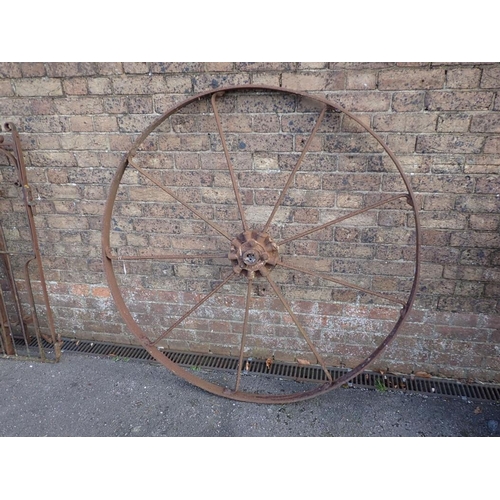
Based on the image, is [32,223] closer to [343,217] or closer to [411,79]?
[343,217]

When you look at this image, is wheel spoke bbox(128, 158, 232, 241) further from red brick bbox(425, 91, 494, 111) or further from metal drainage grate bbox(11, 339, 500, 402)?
red brick bbox(425, 91, 494, 111)

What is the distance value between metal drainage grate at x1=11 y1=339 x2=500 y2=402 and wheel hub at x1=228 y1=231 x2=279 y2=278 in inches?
30.0

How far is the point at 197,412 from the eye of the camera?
2270 mm

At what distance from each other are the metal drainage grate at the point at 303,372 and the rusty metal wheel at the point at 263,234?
0.15 ft

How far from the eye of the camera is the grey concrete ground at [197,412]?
215cm

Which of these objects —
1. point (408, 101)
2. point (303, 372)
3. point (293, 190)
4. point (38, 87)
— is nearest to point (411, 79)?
point (408, 101)

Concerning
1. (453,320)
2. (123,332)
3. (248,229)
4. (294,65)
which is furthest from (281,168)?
(123,332)

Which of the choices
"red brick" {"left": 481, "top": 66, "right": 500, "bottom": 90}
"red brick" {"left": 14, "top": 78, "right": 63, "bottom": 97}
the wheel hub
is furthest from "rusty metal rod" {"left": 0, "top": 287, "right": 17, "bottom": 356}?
"red brick" {"left": 481, "top": 66, "right": 500, "bottom": 90}

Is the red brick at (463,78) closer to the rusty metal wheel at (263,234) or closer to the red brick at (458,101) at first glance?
the red brick at (458,101)

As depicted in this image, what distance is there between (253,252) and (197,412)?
0.96 metres

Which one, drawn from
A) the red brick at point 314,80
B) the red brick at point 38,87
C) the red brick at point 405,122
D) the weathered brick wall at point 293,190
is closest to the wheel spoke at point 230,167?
the weathered brick wall at point 293,190

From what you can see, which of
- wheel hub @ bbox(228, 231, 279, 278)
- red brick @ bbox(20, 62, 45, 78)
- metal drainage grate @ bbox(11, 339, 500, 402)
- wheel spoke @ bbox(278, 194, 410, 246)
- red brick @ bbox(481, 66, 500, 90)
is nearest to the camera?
red brick @ bbox(481, 66, 500, 90)

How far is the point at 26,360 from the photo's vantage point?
2682 mm

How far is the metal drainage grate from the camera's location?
2336mm
